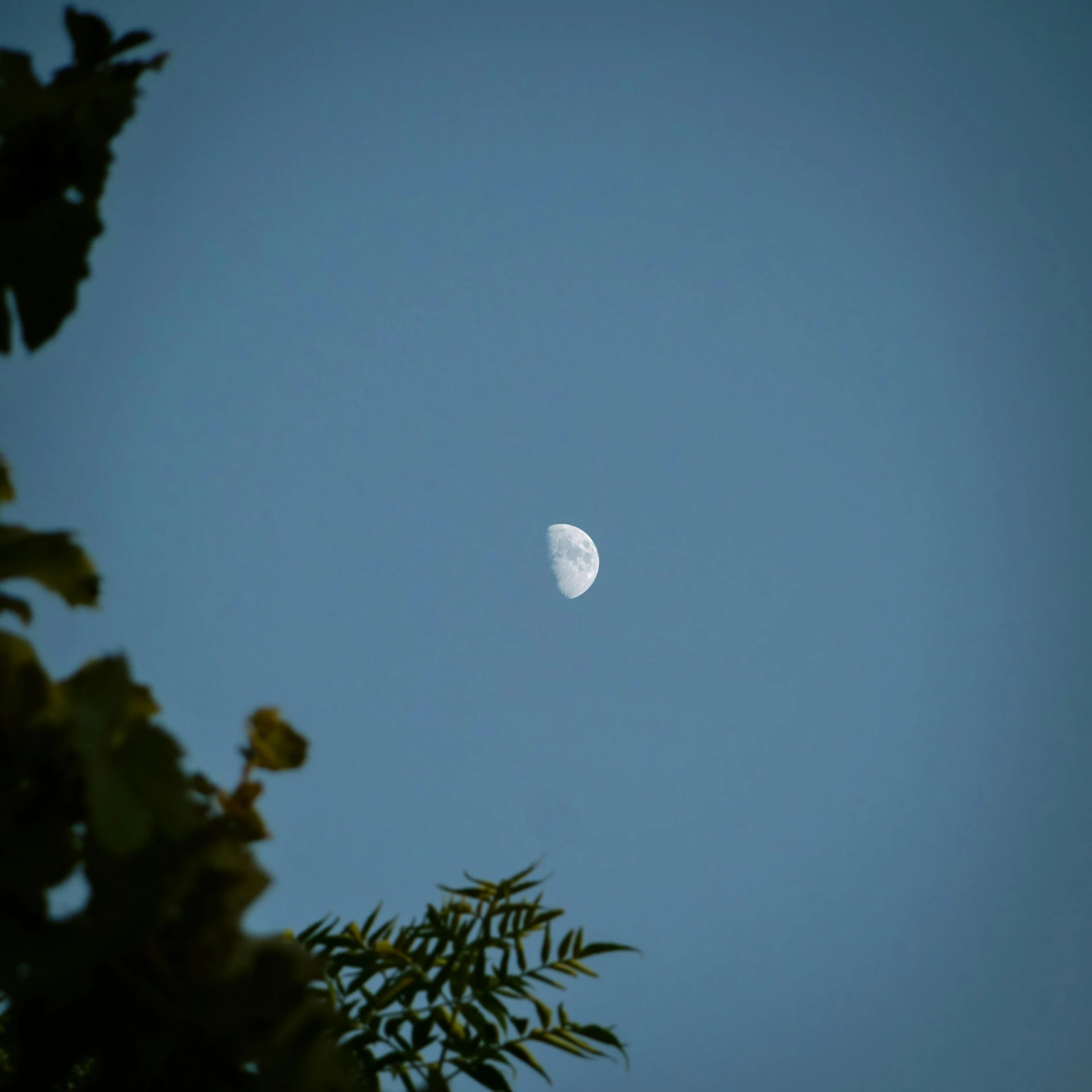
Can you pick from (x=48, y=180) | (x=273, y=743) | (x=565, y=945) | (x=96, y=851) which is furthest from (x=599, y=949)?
(x=48, y=180)

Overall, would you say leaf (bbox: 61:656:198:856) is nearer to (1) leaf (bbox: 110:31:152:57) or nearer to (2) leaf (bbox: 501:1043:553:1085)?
(1) leaf (bbox: 110:31:152:57)

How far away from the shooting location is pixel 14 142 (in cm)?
102

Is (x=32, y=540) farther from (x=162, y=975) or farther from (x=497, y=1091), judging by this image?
(x=497, y=1091)

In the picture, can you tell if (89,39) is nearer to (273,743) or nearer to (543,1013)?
(273,743)

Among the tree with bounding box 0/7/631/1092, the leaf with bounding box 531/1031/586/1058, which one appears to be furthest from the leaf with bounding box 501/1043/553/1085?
the tree with bounding box 0/7/631/1092

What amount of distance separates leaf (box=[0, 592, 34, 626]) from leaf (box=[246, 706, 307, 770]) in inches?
14.2

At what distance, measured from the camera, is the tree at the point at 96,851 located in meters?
0.75

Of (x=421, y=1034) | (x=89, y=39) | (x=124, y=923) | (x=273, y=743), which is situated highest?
(x=89, y=39)

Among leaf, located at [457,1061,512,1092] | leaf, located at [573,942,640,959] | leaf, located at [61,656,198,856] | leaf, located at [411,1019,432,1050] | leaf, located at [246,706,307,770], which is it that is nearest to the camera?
leaf, located at [61,656,198,856]

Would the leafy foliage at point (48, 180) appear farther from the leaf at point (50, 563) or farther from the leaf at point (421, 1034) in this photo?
the leaf at point (421, 1034)

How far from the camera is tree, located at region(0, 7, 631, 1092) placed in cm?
75

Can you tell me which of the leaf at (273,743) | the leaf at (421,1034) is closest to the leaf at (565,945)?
the leaf at (421,1034)

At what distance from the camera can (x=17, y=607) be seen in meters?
0.95

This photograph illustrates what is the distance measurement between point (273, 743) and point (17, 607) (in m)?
0.41
